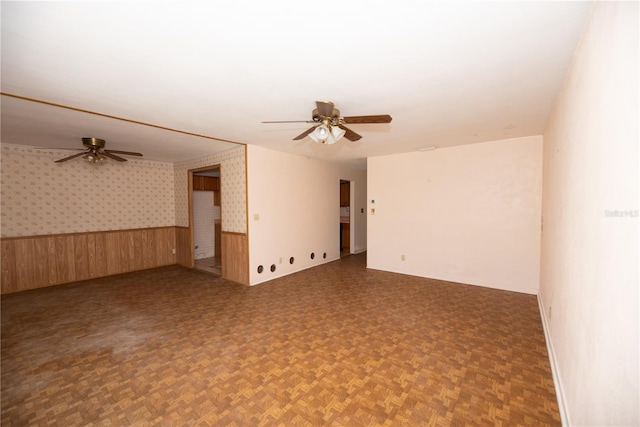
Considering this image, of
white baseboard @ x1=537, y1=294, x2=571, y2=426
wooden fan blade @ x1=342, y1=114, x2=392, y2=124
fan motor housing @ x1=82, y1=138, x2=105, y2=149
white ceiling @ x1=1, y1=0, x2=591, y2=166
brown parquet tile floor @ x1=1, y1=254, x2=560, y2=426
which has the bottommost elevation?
brown parquet tile floor @ x1=1, y1=254, x2=560, y2=426

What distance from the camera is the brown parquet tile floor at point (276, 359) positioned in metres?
1.76

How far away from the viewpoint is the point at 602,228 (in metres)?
1.19

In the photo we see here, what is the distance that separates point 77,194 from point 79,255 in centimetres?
115

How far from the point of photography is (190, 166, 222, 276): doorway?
6180mm

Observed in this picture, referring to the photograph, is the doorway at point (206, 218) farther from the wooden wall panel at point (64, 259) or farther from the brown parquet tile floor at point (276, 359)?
the brown parquet tile floor at point (276, 359)

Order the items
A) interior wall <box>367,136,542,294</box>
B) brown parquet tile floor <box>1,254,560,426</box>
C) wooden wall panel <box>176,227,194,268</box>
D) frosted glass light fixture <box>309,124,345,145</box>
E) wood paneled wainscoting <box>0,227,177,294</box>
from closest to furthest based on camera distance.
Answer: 1. brown parquet tile floor <box>1,254,560,426</box>
2. frosted glass light fixture <box>309,124,345,145</box>
3. interior wall <box>367,136,542,294</box>
4. wood paneled wainscoting <box>0,227,177,294</box>
5. wooden wall panel <box>176,227,194,268</box>

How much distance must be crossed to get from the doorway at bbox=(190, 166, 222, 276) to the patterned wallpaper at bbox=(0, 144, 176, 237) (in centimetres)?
59

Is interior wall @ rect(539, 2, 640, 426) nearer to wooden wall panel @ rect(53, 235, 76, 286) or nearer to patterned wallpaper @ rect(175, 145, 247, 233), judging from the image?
patterned wallpaper @ rect(175, 145, 247, 233)

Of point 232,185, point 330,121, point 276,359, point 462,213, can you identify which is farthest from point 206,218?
point 462,213

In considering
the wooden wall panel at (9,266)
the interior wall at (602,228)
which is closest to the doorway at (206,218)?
the wooden wall panel at (9,266)

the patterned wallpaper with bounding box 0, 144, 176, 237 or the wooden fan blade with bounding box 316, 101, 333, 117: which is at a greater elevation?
the wooden fan blade with bounding box 316, 101, 333, 117

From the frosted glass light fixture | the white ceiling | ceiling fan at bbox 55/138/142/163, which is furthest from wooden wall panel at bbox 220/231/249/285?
the frosted glass light fixture

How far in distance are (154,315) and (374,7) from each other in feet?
13.0

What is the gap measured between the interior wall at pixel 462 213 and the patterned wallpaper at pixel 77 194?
193 inches
